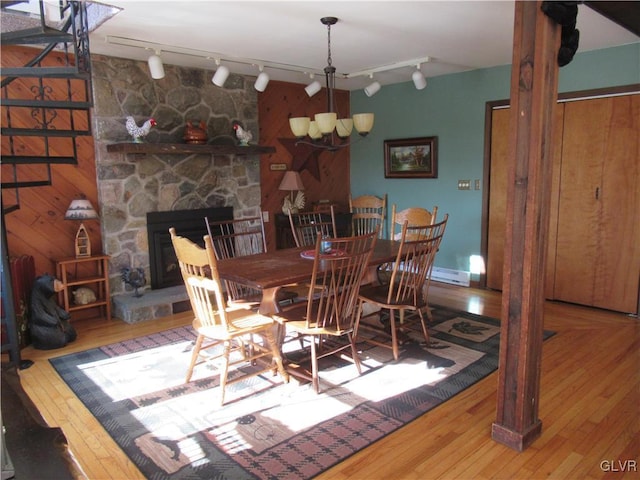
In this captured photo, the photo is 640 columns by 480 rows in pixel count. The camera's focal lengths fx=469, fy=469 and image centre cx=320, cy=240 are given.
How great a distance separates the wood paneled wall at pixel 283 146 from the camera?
5.58 m

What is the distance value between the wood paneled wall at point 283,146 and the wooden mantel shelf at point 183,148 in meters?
0.57

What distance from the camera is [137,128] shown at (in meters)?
4.27

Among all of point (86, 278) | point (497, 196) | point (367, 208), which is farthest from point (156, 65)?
point (497, 196)

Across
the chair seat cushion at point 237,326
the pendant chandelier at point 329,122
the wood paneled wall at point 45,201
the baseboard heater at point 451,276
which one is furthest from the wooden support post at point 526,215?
the wood paneled wall at point 45,201

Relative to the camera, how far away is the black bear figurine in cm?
363

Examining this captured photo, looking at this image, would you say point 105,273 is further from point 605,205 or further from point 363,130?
point 605,205

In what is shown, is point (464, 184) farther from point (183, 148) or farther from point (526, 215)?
point (526, 215)

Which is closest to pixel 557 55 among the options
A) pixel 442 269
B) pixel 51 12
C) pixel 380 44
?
pixel 380 44

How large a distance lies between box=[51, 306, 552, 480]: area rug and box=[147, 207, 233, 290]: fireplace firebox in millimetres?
1119

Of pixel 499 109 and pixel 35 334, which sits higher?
pixel 499 109

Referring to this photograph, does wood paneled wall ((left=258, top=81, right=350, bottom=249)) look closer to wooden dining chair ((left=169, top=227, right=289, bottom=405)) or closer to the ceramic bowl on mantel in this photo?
the ceramic bowl on mantel

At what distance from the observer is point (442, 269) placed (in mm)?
5660

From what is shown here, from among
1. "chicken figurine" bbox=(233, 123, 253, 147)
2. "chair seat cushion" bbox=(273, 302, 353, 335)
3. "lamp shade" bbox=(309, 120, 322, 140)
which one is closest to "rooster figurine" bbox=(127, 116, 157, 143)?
"chicken figurine" bbox=(233, 123, 253, 147)

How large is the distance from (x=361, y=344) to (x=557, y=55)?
2.39 meters
